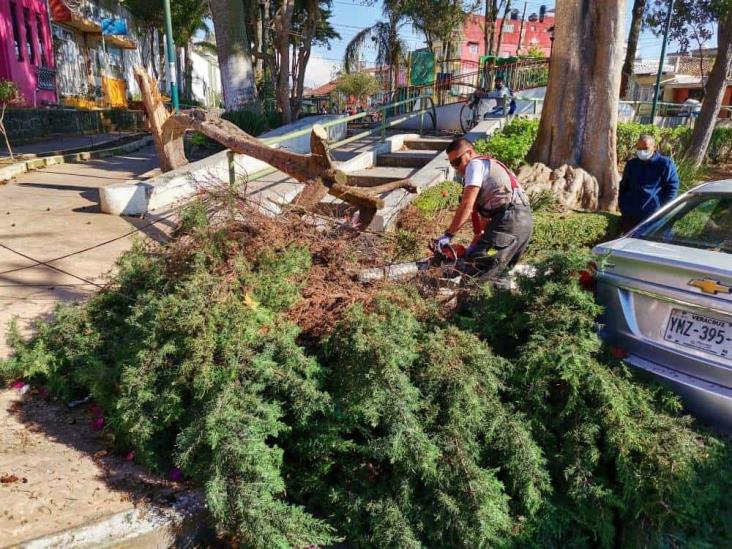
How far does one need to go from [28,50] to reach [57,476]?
2166 cm

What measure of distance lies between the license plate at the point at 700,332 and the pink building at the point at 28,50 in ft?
65.0

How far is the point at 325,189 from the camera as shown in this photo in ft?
18.1

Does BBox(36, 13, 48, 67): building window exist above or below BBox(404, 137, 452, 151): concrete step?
above

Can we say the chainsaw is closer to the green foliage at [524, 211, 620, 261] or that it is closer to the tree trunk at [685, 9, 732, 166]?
the green foliage at [524, 211, 620, 261]

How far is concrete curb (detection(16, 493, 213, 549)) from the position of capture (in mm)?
2645

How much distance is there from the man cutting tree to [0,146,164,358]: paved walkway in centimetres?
314

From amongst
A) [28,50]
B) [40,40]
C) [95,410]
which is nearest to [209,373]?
[95,410]

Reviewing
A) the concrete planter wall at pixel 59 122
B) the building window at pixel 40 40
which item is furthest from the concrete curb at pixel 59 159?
the building window at pixel 40 40

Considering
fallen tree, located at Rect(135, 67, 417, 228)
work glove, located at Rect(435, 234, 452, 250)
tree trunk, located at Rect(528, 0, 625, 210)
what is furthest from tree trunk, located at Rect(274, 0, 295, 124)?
work glove, located at Rect(435, 234, 452, 250)

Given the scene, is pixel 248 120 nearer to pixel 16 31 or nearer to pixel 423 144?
pixel 423 144

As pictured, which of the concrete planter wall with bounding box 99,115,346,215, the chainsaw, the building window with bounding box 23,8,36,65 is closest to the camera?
the chainsaw

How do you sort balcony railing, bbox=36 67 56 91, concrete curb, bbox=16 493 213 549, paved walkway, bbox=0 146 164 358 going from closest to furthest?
1. concrete curb, bbox=16 493 213 549
2. paved walkway, bbox=0 146 164 358
3. balcony railing, bbox=36 67 56 91

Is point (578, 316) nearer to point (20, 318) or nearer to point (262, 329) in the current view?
point (262, 329)

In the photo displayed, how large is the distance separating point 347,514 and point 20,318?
11.0 feet
